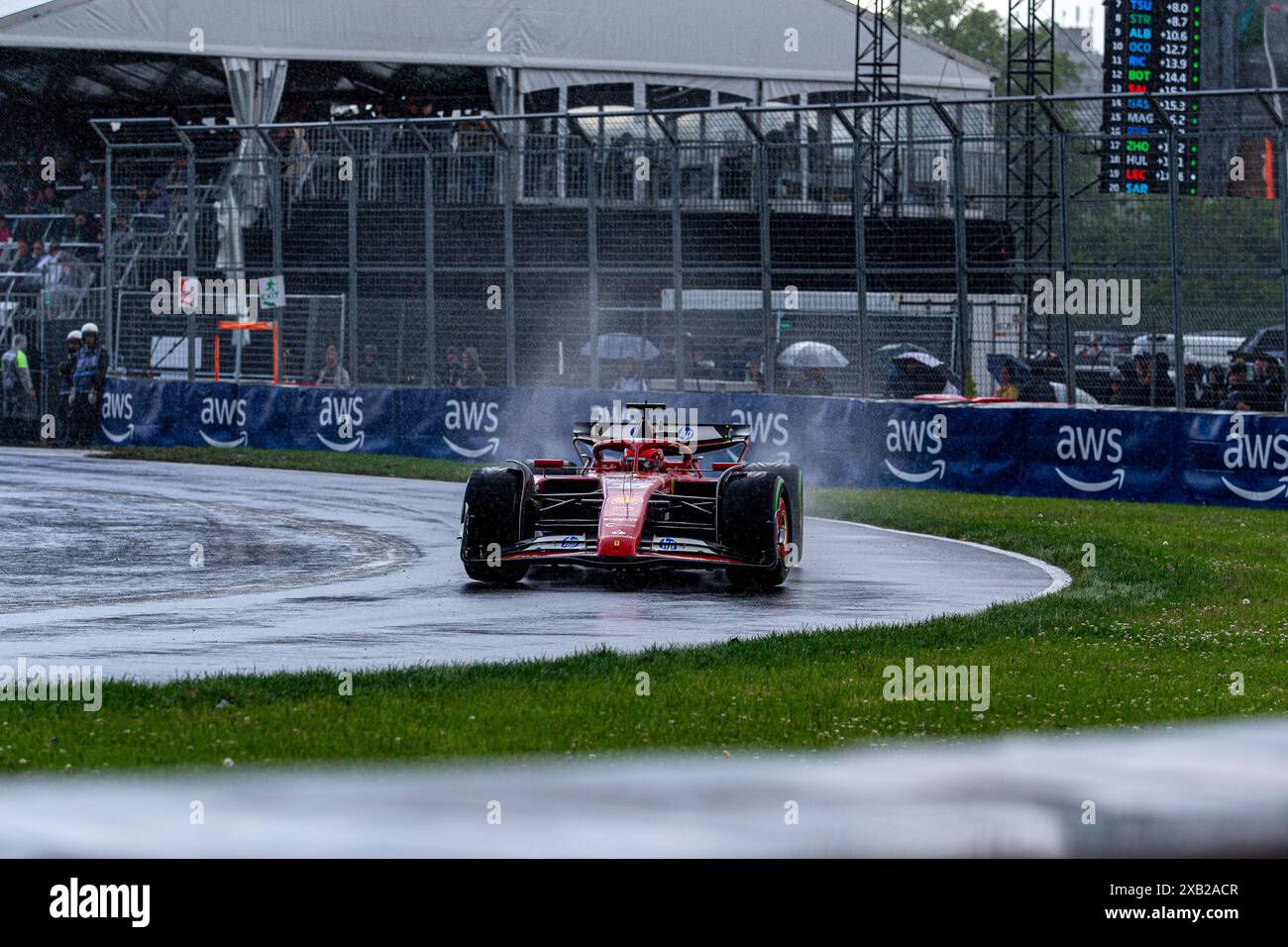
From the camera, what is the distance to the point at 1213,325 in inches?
811

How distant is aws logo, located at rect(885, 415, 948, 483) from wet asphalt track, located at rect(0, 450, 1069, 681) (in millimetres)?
4113

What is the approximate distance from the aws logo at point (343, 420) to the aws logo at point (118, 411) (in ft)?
11.9

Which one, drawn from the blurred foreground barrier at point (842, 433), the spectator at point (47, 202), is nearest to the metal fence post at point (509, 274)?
the blurred foreground barrier at point (842, 433)

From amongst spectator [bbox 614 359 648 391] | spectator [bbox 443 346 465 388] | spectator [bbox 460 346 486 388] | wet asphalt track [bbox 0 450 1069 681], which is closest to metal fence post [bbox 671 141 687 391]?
spectator [bbox 614 359 648 391]

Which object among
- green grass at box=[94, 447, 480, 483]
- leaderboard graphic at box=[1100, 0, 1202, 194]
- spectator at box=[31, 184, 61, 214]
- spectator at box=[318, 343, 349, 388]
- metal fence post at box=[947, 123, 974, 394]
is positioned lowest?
green grass at box=[94, 447, 480, 483]

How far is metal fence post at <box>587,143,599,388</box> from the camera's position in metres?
25.1

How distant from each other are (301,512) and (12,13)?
1931cm

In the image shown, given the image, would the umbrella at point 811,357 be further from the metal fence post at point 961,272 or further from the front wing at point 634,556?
the front wing at point 634,556

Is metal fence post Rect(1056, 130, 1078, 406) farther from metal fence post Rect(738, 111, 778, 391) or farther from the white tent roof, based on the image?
the white tent roof

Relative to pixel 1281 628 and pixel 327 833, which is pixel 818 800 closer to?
pixel 327 833

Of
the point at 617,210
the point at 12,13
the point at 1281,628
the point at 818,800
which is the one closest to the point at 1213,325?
the point at 617,210

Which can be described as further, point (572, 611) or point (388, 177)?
point (388, 177)

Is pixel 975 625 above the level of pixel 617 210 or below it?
below

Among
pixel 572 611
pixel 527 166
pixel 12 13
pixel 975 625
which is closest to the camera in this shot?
pixel 975 625
